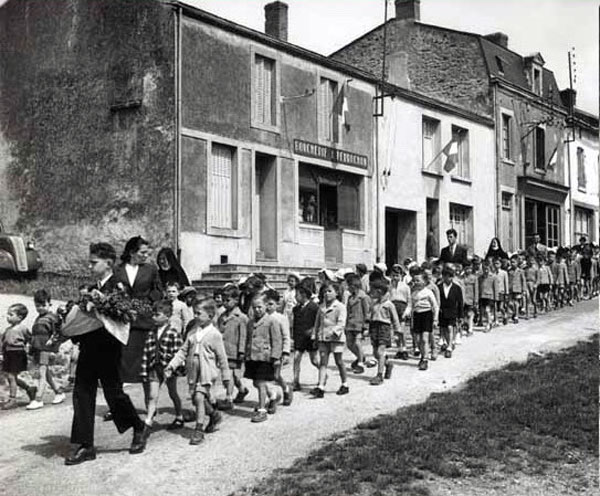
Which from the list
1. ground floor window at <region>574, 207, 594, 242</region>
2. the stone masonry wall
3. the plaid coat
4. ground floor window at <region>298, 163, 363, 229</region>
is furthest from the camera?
ground floor window at <region>574, 207, 594, 242</region>

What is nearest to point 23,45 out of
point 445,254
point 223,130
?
point 223,130

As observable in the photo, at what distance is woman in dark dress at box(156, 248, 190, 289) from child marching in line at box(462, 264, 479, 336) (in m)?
5.35

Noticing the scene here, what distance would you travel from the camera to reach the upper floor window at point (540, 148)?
→ 102ft

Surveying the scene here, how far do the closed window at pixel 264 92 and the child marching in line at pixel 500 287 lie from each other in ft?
21.3

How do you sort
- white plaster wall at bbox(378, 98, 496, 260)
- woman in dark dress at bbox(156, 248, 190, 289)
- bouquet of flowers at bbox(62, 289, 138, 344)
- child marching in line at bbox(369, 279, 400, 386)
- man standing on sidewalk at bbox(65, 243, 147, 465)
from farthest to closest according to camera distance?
1. white plaster wall at bbox(378, 98, 496, 260)
2. woman in dark dress at bbox(156, 248, 190, 289)
3. child marching in line at bbox(369, 279, 400, 386)
4. man standing on sidewalk at bbox(65, 243, 147, 465)
5. bouquet of flowers at bbox(62, 289, 138, 344)

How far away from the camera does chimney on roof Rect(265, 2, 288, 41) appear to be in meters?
24.2

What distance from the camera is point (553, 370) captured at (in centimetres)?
1095

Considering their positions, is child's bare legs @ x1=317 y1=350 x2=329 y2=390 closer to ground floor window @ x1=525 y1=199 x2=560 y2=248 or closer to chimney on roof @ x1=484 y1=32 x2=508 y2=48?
ground floor window @ x1=525 y1=199 x2=560 y2=248

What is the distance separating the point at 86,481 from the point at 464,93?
24.7 metres

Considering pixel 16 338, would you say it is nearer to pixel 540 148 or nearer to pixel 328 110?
pixel 328 110

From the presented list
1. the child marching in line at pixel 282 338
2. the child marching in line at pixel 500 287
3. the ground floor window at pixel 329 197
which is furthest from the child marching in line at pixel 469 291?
the child marching in line at pixel 282 338

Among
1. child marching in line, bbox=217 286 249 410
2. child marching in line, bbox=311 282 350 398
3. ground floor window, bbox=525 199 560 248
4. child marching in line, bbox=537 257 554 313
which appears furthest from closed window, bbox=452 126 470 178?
child marching in line, bbox=217 286 249 410

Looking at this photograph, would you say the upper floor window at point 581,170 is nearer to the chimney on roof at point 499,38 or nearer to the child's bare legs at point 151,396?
the chimney on roof at point 499,38

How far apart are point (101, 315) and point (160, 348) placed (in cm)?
143
